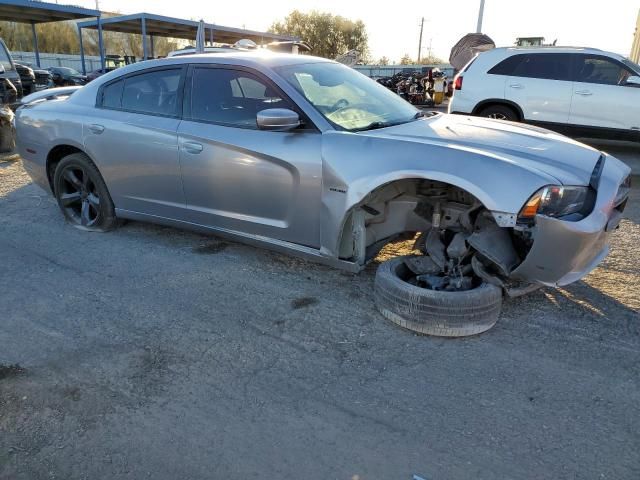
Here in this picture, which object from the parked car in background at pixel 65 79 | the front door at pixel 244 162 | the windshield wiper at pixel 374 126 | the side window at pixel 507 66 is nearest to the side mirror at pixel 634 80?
the side window at pixel 507 66

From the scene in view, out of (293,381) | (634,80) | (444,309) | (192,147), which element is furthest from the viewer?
(634,80)

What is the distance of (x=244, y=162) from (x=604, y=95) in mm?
7507

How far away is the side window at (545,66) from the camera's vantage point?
28.9ft

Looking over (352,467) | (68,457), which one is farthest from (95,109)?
(352,467)

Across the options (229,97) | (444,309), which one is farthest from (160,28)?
(444,309)

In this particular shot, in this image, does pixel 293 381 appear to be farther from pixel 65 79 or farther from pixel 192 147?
pixel 65 79

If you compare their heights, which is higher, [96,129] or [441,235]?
[96,129]

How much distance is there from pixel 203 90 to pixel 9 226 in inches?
108

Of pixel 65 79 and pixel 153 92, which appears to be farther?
pixel 65 79

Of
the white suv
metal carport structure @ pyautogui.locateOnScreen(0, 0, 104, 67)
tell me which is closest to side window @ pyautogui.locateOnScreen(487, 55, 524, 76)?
the white suv

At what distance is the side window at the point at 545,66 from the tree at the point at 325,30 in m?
48.2

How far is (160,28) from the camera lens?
27766mm

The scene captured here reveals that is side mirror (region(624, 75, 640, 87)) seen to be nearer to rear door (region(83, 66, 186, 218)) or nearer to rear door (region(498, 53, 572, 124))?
rear door (region(498, 53, 572, 124))

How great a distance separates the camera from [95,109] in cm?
458
